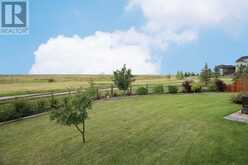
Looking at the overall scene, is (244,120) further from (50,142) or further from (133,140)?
(50,142)

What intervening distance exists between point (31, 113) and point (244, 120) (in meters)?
9.99

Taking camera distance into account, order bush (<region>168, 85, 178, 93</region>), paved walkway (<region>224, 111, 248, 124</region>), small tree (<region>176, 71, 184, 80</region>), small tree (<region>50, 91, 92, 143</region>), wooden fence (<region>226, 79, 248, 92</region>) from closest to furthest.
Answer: small tree (<region>50, 91, 92, 143</region>) < paved walkway (<region>224, 111, 248, 124</region>) < bush (<region>168, 85, 178, 93</region>) < wooden fence (<region>226, 79, 248, 92</region>) < small tree (<region>176, 71, 184, 80</region>)

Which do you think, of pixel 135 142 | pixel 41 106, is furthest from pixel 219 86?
pixel 135 142

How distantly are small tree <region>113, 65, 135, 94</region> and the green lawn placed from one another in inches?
417

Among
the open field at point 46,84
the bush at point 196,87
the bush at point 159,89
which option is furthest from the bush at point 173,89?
the open field at point 46,84

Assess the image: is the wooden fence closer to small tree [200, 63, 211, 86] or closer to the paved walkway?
small tree [200, 63, 211, 86]

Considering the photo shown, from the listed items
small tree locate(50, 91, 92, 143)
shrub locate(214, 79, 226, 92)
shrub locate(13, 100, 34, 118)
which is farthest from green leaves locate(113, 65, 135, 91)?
small tree locate(50, 91, 92, 143)

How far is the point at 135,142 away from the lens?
260 inches

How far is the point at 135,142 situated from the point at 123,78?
44.8ft

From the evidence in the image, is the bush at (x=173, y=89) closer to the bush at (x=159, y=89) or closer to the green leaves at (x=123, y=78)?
the bush at (x=159, y=89)

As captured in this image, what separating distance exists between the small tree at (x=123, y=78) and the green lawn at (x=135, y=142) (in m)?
10.6

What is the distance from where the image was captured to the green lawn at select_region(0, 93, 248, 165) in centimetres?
539

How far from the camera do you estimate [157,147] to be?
6.07 m

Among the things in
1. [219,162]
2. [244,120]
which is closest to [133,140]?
[219,162]
